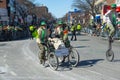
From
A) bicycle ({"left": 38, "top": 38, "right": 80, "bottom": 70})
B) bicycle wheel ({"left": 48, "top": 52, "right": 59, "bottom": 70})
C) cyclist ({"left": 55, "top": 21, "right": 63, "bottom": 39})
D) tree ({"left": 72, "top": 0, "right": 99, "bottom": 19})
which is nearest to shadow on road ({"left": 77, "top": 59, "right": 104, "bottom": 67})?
bicycle ({"left": 38, "top": 38, "right": 80, "bottom": 70})

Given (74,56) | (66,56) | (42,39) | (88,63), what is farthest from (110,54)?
(42,39)

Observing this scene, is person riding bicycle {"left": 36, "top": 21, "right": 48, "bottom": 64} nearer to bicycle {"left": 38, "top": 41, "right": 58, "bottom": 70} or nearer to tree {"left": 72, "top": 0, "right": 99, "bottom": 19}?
bicycle {"left": 38, "top": 41, "right": 58, "bottom": 70}

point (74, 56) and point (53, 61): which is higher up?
point (74, 56)

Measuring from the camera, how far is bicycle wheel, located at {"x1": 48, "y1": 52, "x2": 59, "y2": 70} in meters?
14.7

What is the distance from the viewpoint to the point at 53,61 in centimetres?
1495

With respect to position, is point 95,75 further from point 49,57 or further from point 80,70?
point 49,57

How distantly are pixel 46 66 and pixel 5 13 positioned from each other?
2511 inches

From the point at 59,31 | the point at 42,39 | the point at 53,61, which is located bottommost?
the point at 53,61

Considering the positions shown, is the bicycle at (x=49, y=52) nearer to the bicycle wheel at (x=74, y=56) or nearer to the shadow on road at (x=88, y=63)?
the bicycle wheel at (x=74, y=56)

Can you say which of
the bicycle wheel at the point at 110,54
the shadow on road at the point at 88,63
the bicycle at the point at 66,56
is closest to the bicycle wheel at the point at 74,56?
the bicycle at the point at 66,56

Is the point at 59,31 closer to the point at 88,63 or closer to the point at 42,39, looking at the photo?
the point at 42,39

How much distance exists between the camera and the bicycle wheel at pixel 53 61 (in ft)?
48.2

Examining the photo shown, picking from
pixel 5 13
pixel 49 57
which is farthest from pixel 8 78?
pixel 5 13

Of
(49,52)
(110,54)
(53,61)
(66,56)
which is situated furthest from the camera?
(110,54)
